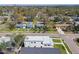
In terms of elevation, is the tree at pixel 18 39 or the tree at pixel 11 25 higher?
the tree at pixel 11 25

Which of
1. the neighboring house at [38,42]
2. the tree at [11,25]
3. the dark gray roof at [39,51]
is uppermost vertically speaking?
the tree at [11,25]

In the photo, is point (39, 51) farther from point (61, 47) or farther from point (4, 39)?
point (4, 39)

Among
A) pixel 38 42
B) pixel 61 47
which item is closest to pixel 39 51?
pixel 38 42

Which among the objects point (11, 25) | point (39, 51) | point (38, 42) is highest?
point (11, 25)

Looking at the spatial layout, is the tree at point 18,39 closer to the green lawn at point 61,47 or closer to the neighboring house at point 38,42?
the neighboring house at point 38,42

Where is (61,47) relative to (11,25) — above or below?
below

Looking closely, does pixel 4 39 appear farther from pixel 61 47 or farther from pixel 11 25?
pixel 61 47

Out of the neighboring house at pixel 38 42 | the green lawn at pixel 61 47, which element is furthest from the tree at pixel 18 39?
the green lawn at pixel 61 47

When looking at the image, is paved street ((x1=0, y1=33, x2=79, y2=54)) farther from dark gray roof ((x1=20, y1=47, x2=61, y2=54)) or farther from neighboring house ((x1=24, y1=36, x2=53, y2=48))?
dark gray roof ((x1=20, y1=47, x2=61, y2=54))
